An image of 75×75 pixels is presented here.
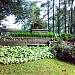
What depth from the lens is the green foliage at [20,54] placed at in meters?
7.37

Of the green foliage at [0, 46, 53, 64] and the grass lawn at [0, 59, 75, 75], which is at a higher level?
the green foliage at [0, 46, 53, 64]

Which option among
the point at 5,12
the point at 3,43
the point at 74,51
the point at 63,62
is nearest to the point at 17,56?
the point at 63,62

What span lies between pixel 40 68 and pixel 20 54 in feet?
3.15

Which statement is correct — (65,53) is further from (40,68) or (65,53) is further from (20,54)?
(20,54)

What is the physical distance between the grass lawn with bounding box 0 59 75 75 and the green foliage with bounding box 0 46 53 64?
0.65 feet

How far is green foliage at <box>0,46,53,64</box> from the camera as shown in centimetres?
737

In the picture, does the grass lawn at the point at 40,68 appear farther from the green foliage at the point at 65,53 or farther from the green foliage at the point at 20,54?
the green foliage at the point at 65,53

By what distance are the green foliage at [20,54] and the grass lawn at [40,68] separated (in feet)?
0.65

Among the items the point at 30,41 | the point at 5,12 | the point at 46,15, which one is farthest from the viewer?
the point at 46,15

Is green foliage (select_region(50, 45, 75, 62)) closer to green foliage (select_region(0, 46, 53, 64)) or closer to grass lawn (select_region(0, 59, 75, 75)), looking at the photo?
green foliage (select_region(0, 46, 53, 64))

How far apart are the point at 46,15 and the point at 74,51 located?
29.7 m

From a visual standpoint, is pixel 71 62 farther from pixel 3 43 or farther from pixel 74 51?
pixel 3 43

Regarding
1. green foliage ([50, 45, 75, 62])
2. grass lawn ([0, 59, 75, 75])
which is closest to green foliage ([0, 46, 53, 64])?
grass lawn ([0, 59, 75, 75])

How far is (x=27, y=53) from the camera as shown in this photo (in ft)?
26.4
